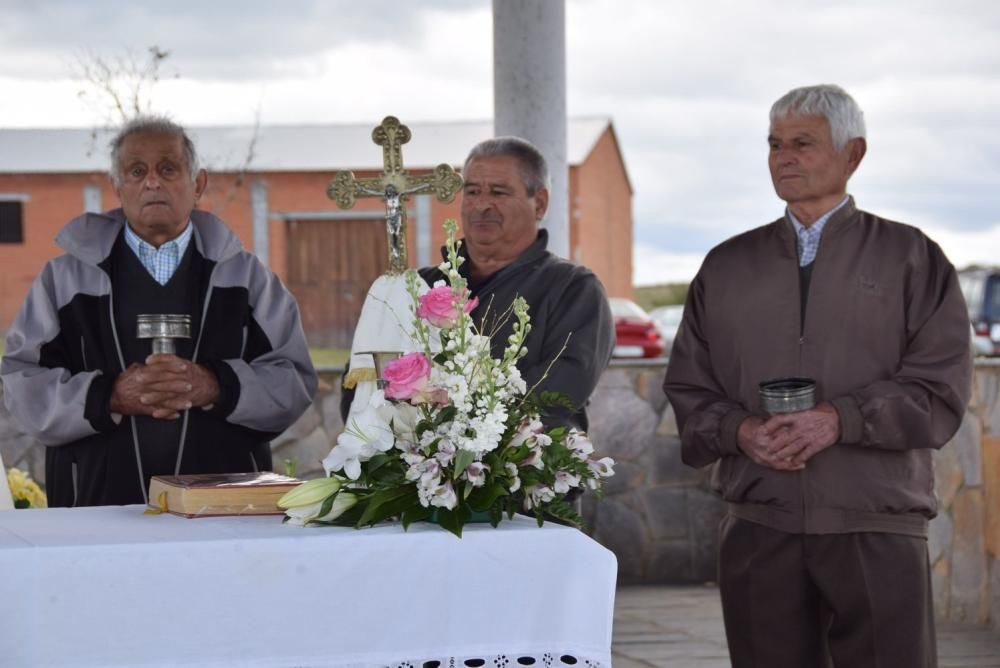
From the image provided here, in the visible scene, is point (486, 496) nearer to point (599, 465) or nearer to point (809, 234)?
point (599, 465)

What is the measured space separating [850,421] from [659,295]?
2944cm

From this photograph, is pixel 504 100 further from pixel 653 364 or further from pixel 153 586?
pixel 153 586

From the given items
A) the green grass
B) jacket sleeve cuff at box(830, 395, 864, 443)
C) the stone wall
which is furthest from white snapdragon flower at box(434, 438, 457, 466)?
the green grass

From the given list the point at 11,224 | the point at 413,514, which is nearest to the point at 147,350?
the point at 413,514

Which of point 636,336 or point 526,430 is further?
point 636,336

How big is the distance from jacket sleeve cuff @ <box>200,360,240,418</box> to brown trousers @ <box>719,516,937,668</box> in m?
1.36

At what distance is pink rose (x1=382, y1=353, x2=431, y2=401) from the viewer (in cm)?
254

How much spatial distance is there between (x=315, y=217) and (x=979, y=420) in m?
15.7

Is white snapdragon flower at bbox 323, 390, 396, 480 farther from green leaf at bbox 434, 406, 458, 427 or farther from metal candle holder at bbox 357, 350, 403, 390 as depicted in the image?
metal candle holder at bbox 357, 350, 403, 390

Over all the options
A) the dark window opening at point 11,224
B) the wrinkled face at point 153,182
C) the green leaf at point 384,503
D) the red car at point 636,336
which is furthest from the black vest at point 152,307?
the dark window opening at point 11,224

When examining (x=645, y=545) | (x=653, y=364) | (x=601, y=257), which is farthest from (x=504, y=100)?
(x=601, y=257)

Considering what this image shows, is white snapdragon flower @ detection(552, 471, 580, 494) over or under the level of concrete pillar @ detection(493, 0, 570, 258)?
under

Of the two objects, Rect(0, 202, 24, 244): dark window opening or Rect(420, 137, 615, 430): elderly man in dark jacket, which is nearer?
Rect(420, 137, 615, 430): elderly man in dark jacket

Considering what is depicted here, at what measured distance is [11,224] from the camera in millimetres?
21062
